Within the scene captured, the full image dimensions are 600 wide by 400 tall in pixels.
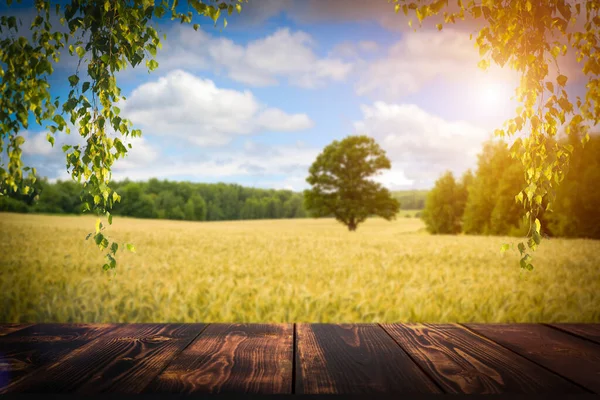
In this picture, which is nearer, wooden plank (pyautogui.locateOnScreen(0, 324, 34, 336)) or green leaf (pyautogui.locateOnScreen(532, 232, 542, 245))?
wooden plank (pyautogui.locateOnScreen(0, 324, 34, 336))

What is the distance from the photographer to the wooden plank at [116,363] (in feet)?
4.87

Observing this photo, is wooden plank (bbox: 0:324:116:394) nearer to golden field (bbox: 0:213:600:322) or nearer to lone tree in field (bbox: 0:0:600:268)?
lone tree in field (bbox: 0:0:600:268)

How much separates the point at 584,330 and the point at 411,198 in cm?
3406

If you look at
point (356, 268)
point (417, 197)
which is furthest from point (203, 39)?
point (417, 197)

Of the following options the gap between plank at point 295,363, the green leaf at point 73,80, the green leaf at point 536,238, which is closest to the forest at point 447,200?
the green leaf at point 73,80

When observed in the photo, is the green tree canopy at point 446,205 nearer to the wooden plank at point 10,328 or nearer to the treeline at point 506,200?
the treeline at point 506,200

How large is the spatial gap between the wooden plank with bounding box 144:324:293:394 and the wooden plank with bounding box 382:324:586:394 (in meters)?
0.54

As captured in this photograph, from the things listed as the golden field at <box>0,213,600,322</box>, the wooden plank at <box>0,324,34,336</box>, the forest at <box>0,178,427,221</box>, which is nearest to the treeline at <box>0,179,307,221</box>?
the forest at <box>0,178,427,221</box>

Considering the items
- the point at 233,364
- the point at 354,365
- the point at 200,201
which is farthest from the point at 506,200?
the point at 233,364

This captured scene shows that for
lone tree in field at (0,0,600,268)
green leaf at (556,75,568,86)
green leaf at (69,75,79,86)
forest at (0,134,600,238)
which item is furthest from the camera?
forest at (0,134,600,238)

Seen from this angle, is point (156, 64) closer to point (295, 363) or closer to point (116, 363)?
point (116, 363)

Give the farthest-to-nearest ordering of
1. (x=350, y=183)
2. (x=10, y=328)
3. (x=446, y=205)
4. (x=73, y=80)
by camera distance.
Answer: (x=446, y=205) < (x=350, y=183) < (x=10, y=328) < (x=73, y=80)

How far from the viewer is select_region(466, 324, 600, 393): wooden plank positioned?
166 centimetres

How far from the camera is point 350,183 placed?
2888cm
